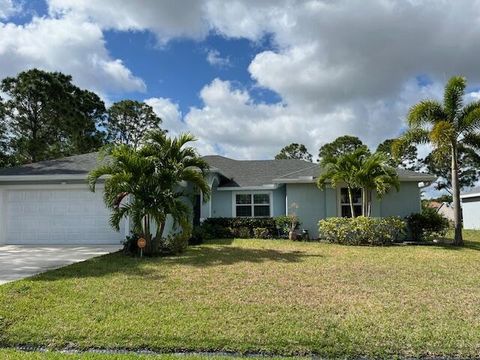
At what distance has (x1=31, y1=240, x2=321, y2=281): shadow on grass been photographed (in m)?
8.96

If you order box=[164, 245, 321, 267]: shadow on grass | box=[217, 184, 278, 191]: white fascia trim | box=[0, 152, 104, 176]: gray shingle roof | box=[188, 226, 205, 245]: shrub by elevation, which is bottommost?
box=[164, 245, 321, 267]: shadow on grass

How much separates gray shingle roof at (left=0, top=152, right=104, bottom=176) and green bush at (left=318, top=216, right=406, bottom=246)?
10.7 metres

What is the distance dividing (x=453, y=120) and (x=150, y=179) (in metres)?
12.9

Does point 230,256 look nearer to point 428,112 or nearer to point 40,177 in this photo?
point 40,177

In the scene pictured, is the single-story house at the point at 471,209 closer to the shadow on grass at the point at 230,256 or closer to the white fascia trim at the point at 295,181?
the white fascia trim at the point at 295,181

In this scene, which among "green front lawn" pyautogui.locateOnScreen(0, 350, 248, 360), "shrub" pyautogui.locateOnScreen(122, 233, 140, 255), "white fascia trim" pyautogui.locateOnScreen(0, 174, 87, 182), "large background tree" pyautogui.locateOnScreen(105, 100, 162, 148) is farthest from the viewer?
"large background tree" pyautogui.locateOnScreen(105, 100, 162, 148)

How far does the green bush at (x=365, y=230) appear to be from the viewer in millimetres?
16031

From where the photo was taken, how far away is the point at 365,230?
1602 cm

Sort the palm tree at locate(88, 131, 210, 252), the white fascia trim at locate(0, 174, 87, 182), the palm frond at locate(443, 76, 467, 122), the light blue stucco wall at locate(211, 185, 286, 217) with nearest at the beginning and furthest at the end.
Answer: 1. the palm tree at locate(88, 131, 210, 252)
2. the white fascia trim at locate(0, 174, 87, 182)
3. the palm frond at locate(443, 76, 467, 122)
4. the light blue stucco wall at locate(211, 185, 286, 217)

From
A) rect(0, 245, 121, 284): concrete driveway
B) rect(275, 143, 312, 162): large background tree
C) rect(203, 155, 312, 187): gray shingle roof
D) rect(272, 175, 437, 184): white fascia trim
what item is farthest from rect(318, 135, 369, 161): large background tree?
rect(0, 245, 121, 284): concrete driveway

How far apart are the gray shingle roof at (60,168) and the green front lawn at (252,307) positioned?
20.8 ft

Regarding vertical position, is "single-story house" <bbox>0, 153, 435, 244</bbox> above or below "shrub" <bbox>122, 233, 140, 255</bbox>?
above

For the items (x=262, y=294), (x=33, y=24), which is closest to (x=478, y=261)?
(x=262, y=294)

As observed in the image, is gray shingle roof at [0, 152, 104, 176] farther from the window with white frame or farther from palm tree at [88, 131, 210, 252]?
the window with white frame
